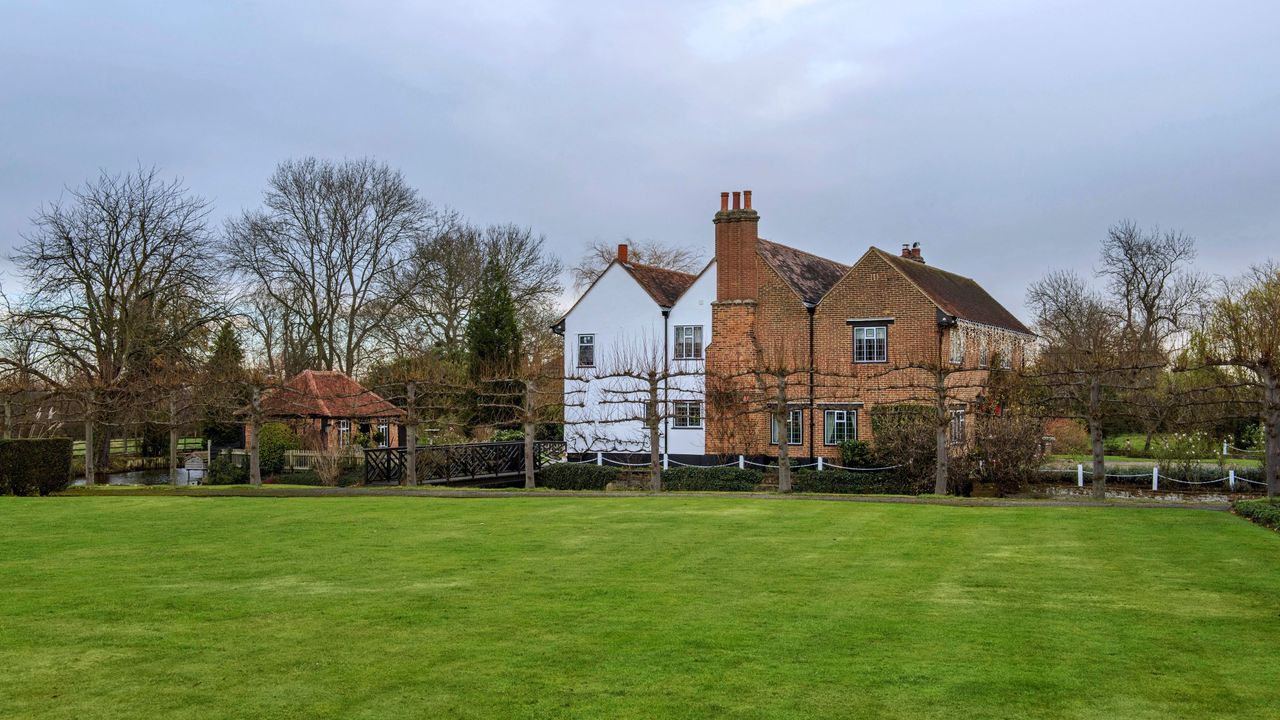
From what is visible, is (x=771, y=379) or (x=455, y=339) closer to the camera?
(x=771, y=379)

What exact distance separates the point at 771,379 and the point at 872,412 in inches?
229

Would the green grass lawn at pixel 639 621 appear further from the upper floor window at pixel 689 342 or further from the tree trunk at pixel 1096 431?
the upper floor window at pixel 689 342

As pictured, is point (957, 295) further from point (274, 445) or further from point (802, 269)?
point (274, 445)

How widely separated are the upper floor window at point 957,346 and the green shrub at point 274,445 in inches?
1009

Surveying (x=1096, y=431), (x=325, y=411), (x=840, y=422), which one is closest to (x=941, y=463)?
(x=1096, y=431)

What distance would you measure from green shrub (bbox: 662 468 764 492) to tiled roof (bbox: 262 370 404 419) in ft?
44.8

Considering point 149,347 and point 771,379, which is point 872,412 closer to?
point 771,379

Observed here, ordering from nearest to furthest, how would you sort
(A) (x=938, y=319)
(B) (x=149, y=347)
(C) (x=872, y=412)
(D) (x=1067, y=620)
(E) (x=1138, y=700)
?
(E) (x=1138, y=700) < (D) (x=1067, y=620) < (C) (x=872, y=412) < (A) (x=938, y=319) < (B) (x=149, y=347)

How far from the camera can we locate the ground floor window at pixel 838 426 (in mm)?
37688

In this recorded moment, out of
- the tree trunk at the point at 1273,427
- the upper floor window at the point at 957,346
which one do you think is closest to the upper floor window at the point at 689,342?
the upper floor window at the point at 957,346

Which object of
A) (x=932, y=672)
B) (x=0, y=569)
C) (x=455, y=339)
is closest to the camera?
(x=932, y=672)

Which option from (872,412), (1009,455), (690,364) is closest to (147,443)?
(690,364)

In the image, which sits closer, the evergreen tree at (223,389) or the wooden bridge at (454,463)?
the evergreen tree at (223,389)

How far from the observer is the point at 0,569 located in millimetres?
12039
